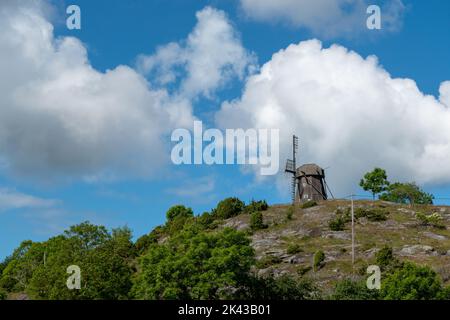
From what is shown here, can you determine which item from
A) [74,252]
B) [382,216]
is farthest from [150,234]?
[74,252]

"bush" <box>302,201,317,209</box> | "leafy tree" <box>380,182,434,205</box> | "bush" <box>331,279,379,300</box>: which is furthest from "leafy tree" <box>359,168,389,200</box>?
"bush" <box>331,279,379,300</box>

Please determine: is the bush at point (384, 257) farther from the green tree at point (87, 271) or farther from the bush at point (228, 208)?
the bush at point (228, 208)

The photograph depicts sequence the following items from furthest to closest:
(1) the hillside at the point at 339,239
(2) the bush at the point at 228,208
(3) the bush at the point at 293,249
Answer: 1. (2) the bush at the point at 228,208
2. (3) the bush at the point at 293,249
3. (1) the hillside at the point at 339,239

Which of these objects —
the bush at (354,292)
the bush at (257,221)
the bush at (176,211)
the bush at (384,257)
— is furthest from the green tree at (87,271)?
the bush at (176,211)

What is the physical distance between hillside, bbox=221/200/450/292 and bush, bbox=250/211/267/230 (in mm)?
1237

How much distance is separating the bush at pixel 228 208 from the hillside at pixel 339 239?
2.52m

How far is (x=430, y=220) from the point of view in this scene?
100250 millimetres

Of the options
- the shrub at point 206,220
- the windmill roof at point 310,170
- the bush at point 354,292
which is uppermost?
the windmill roof at point 310,170

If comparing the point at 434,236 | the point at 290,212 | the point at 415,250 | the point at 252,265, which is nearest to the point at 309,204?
the point at 290,212

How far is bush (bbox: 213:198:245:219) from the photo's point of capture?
114m

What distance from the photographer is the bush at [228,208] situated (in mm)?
113675

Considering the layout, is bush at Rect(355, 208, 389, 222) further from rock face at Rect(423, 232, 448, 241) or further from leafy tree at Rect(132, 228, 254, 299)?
leafy tree at Rect(132, 228, 254, 299)

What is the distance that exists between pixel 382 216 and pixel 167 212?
189ft
